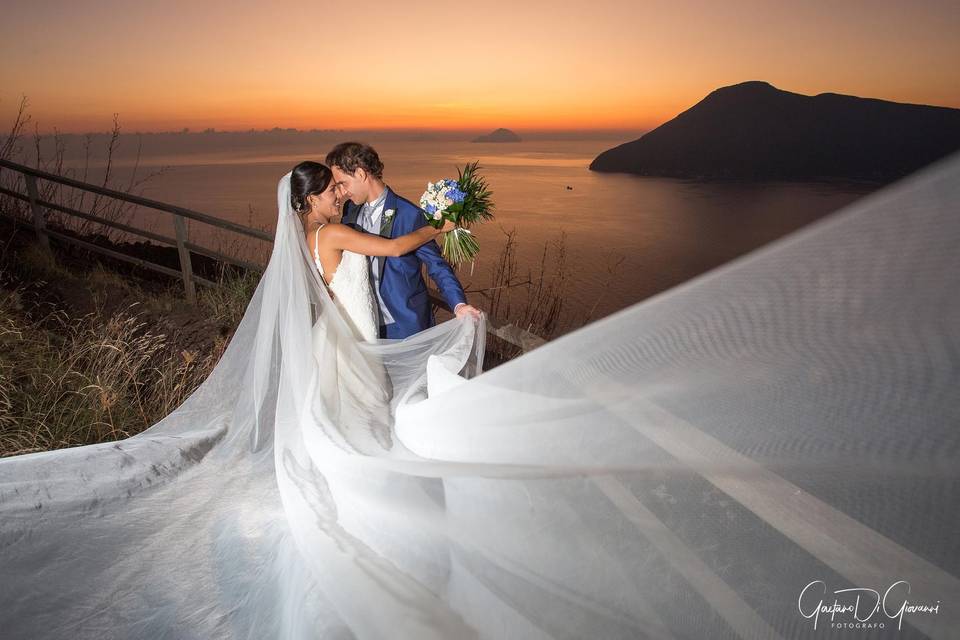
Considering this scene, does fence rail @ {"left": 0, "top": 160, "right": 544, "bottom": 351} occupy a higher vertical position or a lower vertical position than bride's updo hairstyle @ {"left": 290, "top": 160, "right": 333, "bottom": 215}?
lower

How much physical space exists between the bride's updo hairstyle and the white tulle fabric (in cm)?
72

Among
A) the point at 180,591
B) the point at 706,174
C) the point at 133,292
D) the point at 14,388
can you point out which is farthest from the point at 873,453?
the point at 706,174

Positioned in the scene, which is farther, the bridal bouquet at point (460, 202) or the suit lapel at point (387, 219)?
the suit lapel at point (387, 219)

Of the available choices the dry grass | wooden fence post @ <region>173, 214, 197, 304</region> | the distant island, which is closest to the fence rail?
wooden fence post @ <region>173, 214, 197, 304</region>

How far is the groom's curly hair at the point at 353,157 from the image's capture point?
303 cm

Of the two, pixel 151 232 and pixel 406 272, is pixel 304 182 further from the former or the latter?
pixel 151 232

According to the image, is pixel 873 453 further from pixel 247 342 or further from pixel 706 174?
pixel 706 174

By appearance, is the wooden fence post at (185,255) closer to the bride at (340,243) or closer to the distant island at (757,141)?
the bride at (340,243)

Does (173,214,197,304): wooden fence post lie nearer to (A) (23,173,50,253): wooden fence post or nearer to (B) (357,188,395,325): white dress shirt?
(A) (23,173,50,253): wooden fence post

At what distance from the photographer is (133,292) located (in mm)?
6027

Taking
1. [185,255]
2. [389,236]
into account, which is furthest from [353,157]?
[185,255]

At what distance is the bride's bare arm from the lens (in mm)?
2850

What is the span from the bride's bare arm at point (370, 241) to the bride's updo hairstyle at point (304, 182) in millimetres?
170

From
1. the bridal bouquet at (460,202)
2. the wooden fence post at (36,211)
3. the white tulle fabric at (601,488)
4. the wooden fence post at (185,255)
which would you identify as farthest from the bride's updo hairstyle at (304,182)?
the wooden fence post at (36,211)
